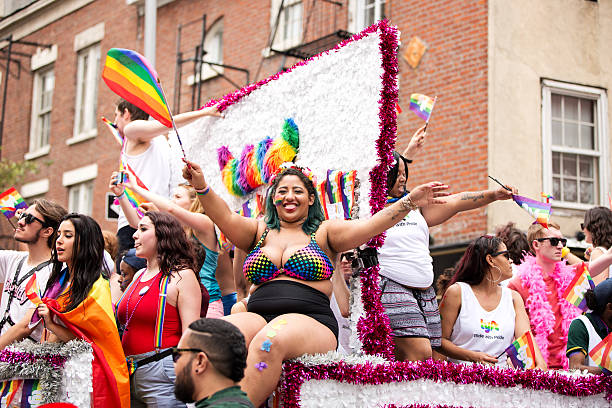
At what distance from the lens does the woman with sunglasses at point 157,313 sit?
4328 mm

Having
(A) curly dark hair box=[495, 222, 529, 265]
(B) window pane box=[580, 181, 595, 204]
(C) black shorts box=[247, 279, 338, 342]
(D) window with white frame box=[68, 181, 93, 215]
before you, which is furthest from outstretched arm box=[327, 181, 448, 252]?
(D) window with white frame box=[68, 181, 93, 215]

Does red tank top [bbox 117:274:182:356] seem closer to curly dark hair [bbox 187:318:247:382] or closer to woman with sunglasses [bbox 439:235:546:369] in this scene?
curly dark hair [bbox 187:318:247:382]

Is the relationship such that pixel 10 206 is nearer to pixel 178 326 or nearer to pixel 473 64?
pixel 178 326

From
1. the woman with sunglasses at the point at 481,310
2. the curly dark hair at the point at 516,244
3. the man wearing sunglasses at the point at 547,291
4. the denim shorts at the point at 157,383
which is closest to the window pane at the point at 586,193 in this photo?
the curly dark hair at the point at 516,244

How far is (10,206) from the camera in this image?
19.2ft

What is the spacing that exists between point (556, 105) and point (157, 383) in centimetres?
863

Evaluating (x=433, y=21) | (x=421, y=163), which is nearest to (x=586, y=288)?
(x=421, y=163)

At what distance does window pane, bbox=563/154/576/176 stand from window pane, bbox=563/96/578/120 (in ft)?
1.85

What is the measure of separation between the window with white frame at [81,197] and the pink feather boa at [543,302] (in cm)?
1233

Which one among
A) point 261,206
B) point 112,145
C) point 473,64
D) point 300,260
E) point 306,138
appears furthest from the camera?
point 112,145

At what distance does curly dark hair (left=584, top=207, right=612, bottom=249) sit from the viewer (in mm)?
6180

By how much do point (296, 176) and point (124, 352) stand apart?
1.36 m

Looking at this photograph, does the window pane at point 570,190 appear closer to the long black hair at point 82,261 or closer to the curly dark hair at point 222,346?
the long black hair at point 82,261

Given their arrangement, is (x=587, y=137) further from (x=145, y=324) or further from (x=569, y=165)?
(x=145, y=324)
